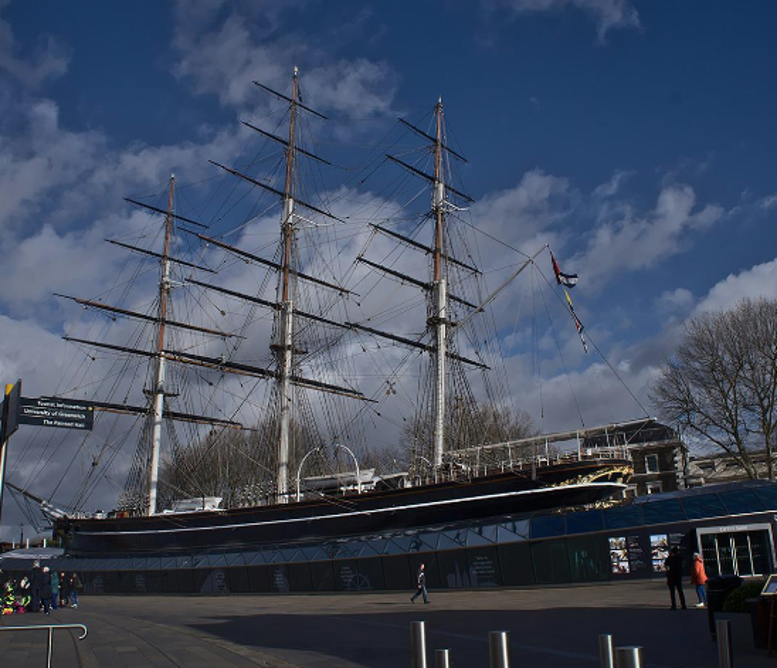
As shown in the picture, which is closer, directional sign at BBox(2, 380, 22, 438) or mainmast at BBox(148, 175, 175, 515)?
directional sign at BBox(2, 380, 22, 438)

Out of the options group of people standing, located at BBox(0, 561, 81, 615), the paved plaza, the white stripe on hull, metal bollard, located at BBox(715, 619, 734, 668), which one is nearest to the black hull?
the white stripe on hull

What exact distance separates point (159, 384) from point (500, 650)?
50.0 metres

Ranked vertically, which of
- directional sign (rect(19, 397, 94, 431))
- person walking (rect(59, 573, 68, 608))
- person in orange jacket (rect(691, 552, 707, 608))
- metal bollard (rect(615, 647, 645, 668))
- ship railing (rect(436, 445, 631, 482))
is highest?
ship railing (rect(436, 445, 631, 482))

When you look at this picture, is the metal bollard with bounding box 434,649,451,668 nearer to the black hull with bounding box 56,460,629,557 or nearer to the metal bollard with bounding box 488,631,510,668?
the metal bollard with bounding box 488,631,510,668

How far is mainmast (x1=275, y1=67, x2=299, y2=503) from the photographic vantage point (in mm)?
44875

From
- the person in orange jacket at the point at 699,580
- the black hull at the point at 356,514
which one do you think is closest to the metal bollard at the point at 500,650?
the person in orange jacket at the point at 699,580

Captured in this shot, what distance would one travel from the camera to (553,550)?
2344 centimetres

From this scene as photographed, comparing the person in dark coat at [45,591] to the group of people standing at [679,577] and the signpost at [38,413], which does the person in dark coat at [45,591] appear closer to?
→ the signpost at [38,413]

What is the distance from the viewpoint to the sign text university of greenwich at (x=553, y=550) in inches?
803

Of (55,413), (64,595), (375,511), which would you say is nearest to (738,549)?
(55,413)

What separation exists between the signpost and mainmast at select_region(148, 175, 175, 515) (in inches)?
1568

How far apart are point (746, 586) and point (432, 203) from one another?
41932 mm

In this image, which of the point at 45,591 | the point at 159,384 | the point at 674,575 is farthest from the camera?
the point at 159,384

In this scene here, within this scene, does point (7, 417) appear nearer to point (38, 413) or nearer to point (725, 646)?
point (38, 413)
